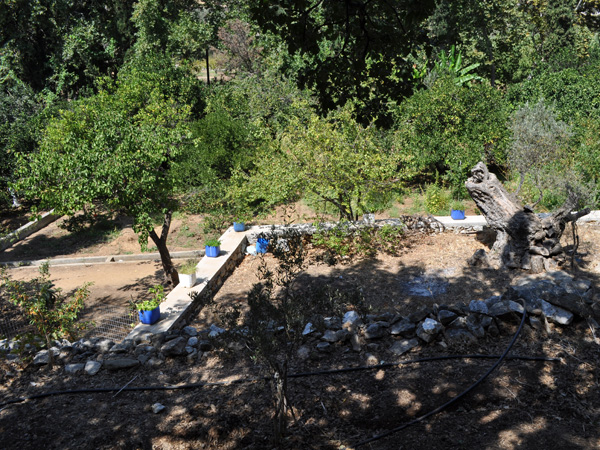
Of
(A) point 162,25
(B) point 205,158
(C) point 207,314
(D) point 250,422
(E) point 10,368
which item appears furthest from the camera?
(A) point 162,25

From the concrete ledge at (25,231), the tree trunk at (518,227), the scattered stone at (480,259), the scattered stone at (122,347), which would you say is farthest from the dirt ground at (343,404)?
the concrete ledge at (25,231)

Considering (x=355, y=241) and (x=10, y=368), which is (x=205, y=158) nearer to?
(x=355, y=241)

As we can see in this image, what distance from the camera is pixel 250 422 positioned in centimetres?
455

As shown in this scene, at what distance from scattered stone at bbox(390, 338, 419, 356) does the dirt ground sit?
80 millimetres

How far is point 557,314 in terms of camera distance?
5.82 m

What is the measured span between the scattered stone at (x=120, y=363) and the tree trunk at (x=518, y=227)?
21.6 ft

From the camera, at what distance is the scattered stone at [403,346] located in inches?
223

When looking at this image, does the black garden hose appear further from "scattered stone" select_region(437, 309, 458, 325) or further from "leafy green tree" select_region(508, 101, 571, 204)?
"leafy green tree" select_region(508, 101, 571, 204)

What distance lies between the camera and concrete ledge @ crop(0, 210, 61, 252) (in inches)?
563

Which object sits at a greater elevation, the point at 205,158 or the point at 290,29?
the point at 290,29

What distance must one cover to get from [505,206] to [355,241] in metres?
2.99

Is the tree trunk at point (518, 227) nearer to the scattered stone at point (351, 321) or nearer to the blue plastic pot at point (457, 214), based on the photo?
the blue plastic pot at point (457, 214)

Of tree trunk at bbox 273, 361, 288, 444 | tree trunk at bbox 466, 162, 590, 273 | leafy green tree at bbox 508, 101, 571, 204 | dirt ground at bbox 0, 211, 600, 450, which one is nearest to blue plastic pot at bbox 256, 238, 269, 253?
tree trunk at bbox 466, 162, 590, 273

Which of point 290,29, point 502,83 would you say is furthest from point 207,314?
point 502,83
